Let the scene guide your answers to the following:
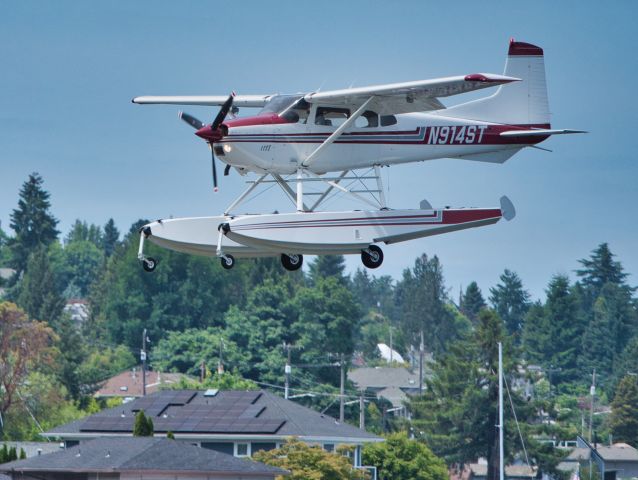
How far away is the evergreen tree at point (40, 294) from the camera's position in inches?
5768

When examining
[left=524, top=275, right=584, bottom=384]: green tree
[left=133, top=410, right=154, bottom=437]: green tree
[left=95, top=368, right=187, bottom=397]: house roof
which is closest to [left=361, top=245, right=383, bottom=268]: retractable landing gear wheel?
[left=133, top=410, right=154, bottom=437]: green tree

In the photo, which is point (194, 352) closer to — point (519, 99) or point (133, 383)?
point (133, 383)

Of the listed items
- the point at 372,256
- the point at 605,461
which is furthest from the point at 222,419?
the point at 605,461

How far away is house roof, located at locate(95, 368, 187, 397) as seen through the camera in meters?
116

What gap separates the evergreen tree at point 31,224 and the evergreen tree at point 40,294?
46.4 ft

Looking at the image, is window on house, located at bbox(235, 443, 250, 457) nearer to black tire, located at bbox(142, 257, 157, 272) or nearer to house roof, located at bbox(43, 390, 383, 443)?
house roof, located at bbox(43, 390, 383, 443)

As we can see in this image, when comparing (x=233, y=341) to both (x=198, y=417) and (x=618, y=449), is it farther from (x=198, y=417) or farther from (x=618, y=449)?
(x=198, y=417)

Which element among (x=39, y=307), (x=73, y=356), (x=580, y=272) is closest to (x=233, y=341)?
(x=73, y=356)

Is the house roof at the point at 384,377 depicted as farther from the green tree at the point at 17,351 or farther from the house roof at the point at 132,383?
the green tree at the point at 17,351

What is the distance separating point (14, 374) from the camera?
9775 cm

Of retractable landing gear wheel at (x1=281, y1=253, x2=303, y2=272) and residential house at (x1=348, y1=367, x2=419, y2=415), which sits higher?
residential house at (x1=348, y1=367, x2=419, y2=415)

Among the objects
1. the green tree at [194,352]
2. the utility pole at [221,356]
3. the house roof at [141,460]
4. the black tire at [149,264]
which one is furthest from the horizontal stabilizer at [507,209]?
the green tree at [194,352]

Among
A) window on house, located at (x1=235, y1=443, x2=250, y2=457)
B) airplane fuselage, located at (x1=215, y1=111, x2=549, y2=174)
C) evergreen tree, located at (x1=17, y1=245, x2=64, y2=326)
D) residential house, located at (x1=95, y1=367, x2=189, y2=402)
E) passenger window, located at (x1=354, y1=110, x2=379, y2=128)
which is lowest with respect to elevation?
window on house, located at (x1=235, y1=443, x2=250, y2=457)

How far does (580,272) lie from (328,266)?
37.0m
